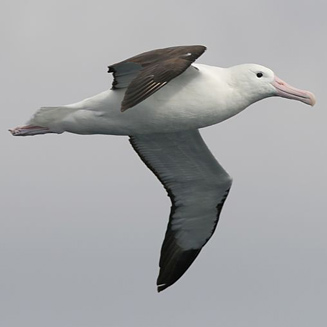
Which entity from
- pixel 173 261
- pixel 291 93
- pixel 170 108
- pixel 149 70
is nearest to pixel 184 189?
pixel 173 261

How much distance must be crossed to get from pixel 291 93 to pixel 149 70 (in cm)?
332

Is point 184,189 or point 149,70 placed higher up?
point 149,70

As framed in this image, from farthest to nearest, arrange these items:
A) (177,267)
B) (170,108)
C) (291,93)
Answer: (177,267), (291,93), (170,108)

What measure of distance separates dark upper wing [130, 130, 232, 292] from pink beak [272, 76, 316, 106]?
1.78 metres

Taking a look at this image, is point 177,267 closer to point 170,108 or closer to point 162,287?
point 162,287

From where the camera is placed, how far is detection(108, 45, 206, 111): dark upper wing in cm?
1922

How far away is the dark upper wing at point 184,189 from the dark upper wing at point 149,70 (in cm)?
242

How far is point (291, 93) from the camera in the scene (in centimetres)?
2216

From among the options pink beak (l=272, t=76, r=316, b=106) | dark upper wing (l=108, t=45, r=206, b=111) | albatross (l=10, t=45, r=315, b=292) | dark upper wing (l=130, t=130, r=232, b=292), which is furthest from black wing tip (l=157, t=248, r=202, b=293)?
dark upper wing (l=108, t=45, r=206, b=111)

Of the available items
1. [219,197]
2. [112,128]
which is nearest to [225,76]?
[112,128]

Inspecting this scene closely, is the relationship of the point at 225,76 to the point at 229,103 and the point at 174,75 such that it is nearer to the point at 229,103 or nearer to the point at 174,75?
the point at 229,103

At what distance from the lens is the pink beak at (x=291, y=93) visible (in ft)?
72.3

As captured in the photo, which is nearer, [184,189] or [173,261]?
[184,189]

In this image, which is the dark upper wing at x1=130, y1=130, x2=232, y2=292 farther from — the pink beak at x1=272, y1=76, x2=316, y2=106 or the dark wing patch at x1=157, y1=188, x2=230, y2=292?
the pink beak at x1=272, y1=76, x2=316, y2=106
